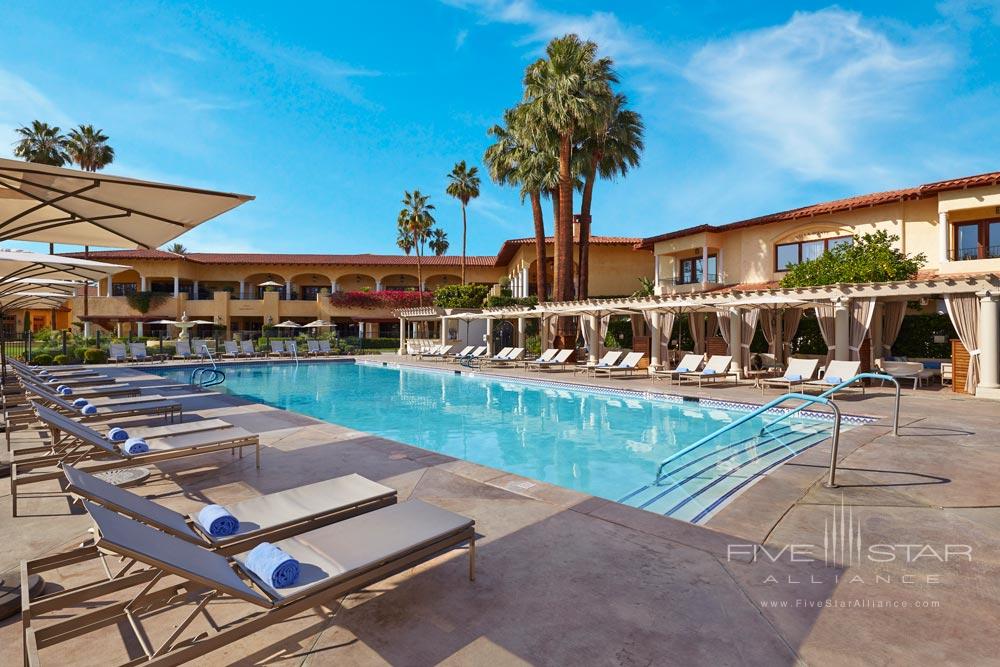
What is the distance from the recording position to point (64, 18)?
10.6 m

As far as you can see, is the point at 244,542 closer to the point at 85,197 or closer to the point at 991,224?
the point at 85,197

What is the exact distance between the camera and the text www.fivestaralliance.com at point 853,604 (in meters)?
2.91

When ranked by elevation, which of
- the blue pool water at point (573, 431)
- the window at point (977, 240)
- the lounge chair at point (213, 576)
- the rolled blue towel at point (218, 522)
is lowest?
the blue pool water at point (573, 431)

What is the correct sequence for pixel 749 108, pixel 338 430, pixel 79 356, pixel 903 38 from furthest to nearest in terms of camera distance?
1. pixel 79 356
2. pixel 749 108
3. pixel 903 38
4. pixel 338 430

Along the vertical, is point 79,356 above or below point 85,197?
below

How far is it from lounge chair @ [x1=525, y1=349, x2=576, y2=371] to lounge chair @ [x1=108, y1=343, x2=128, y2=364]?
58.7 ft

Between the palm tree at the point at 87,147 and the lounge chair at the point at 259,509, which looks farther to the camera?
the palm tree at the point at 87,147

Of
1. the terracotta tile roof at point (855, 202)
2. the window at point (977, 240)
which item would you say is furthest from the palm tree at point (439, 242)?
the window at point (977, 240)

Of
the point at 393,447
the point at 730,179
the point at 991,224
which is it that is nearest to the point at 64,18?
the point at 393,447

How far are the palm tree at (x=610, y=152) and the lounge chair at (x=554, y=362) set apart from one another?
20.6 ft

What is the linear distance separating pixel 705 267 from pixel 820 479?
21.6 m

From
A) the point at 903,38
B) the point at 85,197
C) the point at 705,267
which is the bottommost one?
the point at 85,197

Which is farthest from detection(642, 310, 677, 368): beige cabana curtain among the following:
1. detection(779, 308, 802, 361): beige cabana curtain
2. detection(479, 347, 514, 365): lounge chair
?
detection(479, 347, 514, 365): lounge chair

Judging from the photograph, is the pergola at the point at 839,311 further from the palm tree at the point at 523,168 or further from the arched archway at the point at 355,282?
the arched archway at the point at 355,282
